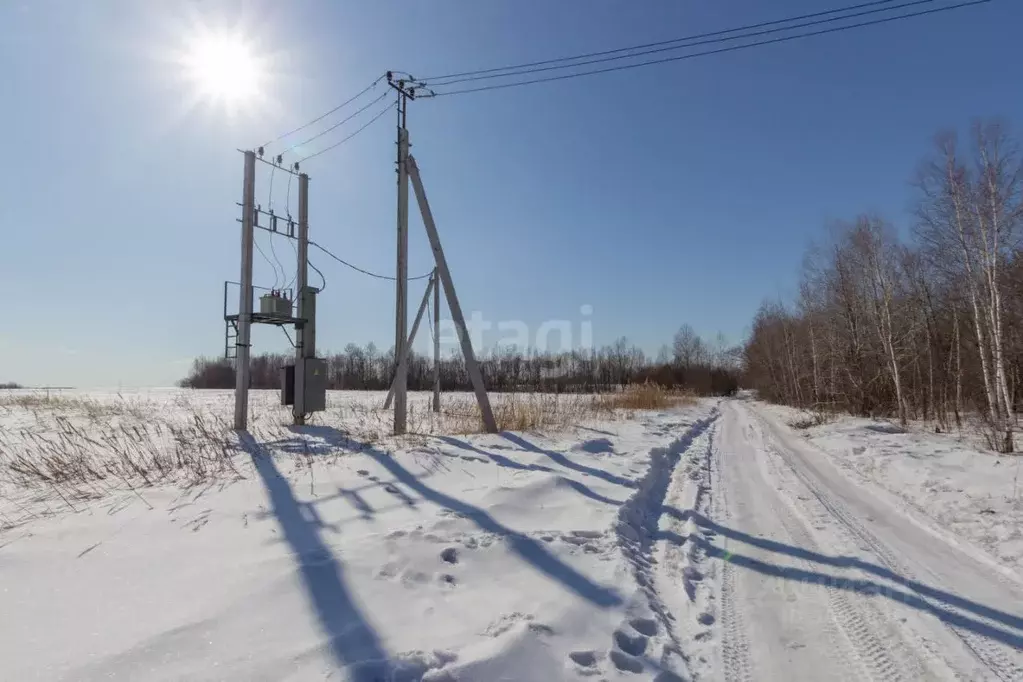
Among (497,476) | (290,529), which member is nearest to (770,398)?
(497,476)

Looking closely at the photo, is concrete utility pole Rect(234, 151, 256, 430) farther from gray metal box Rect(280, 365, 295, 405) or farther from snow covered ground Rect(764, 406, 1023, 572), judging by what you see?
snow covered ground Rect(764, 406, 1023, 572)

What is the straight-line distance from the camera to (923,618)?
322 centimetres

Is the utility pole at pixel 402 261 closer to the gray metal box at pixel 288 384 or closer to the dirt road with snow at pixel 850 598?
the gray metal box at pixel 288 384

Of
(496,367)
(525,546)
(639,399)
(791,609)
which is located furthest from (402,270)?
(496,367)

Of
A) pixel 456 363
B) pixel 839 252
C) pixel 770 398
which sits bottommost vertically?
pixel 770 398

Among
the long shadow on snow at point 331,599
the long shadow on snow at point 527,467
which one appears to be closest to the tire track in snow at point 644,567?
the long shadow on snow at point 527,467

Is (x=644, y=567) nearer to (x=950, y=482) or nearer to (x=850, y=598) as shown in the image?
(x=850, y=598)

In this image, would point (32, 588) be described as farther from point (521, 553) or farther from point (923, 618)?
point (923, 618)

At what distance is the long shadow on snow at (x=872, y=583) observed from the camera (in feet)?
10.3

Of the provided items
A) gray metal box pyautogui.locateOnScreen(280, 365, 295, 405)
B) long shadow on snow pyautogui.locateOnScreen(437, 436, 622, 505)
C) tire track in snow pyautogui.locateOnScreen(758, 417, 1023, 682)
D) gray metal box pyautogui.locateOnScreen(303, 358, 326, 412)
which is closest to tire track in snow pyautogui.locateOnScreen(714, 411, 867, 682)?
tire track in snow pyautogui.locateOnScreen(758, 417, 1023, 682)

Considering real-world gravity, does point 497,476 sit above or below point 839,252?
below

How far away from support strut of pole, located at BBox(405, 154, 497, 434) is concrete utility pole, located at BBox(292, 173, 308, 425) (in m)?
4.49

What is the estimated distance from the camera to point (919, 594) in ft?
11.8

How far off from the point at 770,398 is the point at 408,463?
47.9 m
